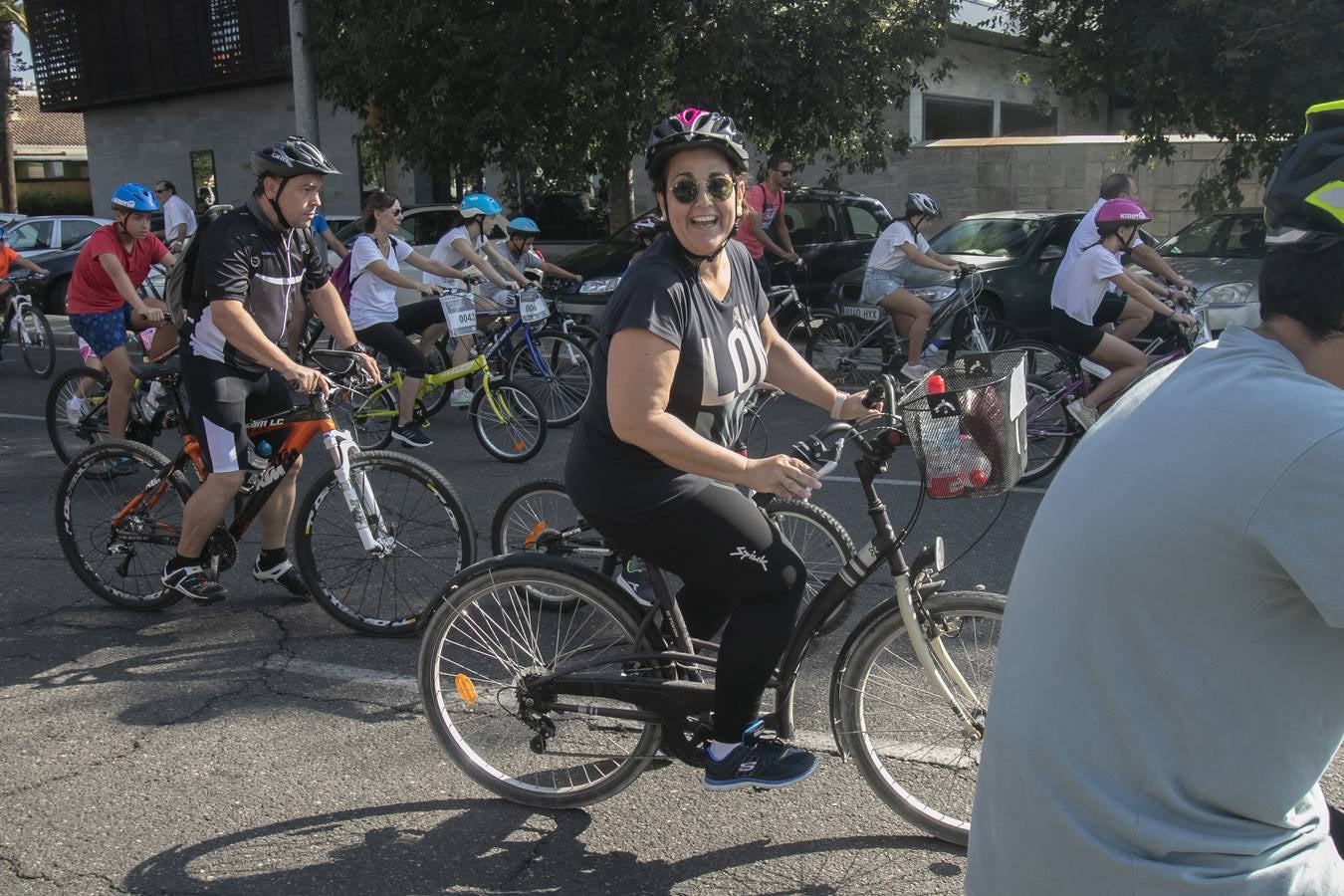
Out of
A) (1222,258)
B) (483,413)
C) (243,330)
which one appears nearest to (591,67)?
(483,413)

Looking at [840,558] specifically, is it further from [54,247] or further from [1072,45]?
[54,247]

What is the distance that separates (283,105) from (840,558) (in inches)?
952

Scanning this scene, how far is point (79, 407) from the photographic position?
7.88 metres

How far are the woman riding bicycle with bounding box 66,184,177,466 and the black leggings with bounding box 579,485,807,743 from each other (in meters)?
5.02

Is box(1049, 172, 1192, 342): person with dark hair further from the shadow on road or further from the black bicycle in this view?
the shadow on road

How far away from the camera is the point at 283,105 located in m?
25.7

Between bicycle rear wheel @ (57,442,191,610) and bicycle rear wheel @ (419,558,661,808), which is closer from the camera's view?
bicycle rear wheel @ (419,558,661,808)

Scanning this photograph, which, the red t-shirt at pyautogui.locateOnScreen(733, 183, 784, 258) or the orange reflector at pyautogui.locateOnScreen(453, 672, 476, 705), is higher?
the red t-shirt at pyautogui.locateOnScreen(733, 183, 784, 258)

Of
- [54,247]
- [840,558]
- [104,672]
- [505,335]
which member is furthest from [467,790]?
[54,247]

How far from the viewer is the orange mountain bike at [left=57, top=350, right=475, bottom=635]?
5.00 metres

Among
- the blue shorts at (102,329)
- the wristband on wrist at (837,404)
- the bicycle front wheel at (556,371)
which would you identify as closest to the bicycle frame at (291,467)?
the wristband on wrist at (837,404)

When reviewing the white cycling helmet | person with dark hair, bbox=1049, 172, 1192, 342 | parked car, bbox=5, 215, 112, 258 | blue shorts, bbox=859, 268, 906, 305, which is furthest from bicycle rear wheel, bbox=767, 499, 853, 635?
parked car, bbox=5, 215, 112, 258

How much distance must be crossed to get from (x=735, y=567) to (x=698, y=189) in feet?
3.15

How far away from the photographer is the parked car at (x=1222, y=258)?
10570 millimetres
